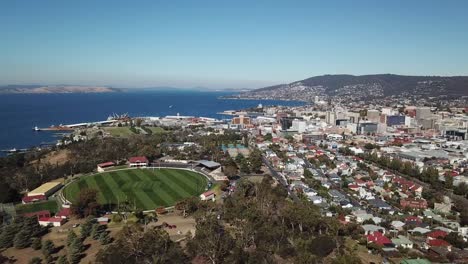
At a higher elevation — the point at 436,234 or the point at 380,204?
the point at 436,234

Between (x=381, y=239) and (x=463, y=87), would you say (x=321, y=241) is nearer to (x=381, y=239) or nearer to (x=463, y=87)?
(x=381, y=239)

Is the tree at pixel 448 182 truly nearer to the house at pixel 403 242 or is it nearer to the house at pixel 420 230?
the house at pixel 420 230

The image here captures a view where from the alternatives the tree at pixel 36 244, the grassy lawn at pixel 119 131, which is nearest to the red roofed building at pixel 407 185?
the tree at pixel 36 244

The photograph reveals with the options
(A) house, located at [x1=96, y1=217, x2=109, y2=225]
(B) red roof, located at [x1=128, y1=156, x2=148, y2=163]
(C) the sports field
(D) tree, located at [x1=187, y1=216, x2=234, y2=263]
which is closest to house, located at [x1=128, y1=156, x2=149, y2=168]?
(B) red roof, located at [x1=128, y1=156, x2=148, y2=163]

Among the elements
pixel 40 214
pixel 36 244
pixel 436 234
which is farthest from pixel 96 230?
pixel 436 234

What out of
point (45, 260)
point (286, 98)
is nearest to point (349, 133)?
point (45, 260)

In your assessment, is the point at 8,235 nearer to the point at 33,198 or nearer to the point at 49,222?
the point at 49,222
